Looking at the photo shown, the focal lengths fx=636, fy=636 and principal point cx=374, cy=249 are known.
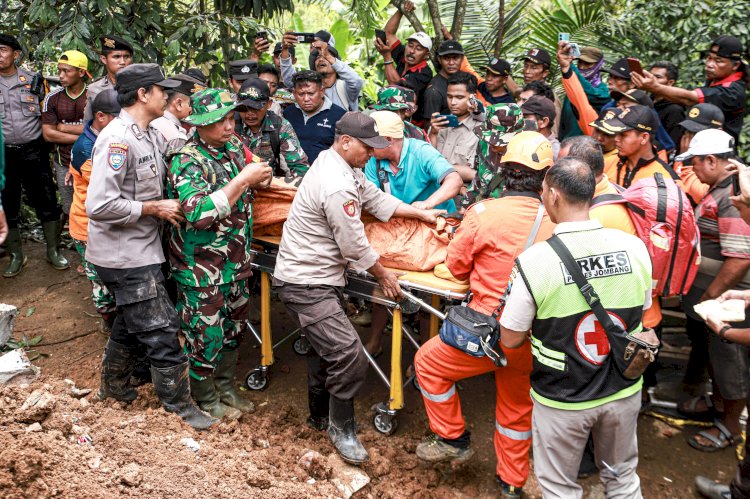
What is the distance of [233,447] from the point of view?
411 cm

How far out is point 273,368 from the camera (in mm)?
5469

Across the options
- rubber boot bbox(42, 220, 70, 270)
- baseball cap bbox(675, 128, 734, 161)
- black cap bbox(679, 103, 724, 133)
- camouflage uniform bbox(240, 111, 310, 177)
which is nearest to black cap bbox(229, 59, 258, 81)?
camouflage uniform bbox(240, 111, 310, 177)

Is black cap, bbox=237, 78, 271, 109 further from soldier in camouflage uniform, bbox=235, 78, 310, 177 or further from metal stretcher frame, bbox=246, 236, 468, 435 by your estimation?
metal stretcher frame, bbox=246, 236, 468, 435

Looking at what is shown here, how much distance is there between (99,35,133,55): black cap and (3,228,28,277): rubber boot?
2.34 metres

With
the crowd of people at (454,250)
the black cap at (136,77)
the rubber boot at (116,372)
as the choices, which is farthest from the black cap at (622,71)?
the rubber boot at (116,372)

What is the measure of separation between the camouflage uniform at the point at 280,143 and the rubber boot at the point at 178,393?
2.04 m

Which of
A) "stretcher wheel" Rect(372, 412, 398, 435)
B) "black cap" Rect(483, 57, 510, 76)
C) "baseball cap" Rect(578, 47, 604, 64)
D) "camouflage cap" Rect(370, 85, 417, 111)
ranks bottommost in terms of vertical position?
"stretcher wheel" Rect(372, 412, 398, 435)

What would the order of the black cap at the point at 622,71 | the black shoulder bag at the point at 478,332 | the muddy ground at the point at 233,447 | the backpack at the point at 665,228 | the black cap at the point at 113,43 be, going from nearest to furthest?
1. the muddy ground at the point at 233,447
2. the black shoulder bag at the point at 478,332
3. the backpack at the point at 665,228
4. the black cap at the point at 622,71
5. the black cap at the point at 113,43

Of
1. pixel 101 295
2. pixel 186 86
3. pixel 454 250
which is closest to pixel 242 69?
pixel 186 86

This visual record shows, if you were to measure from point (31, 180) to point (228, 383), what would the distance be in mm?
3766

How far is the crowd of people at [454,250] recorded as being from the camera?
10.2ft

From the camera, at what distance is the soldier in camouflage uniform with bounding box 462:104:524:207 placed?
15.7 feet

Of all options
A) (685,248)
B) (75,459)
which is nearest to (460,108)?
(685,248)

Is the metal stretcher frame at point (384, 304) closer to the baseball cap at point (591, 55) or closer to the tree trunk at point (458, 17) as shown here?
the baseball cap at point (591, 55)
